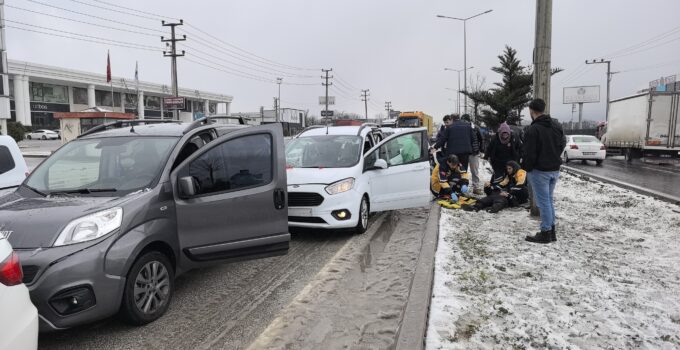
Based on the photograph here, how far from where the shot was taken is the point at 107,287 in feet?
11.4

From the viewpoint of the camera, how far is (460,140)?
34.3ft

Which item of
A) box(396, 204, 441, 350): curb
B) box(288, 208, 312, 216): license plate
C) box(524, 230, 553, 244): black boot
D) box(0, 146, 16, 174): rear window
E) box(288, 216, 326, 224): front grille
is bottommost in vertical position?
box(396, 204, 441, 350): curb

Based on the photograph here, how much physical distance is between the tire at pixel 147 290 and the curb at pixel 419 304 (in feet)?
6.85

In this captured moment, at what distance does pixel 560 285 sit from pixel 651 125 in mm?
19297

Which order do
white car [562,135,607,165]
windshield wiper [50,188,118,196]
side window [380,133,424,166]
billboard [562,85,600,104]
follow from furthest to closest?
billboard [562,85,600,104], white car [562,135,607,165], side window [380,133,424,166], windshield wiper [50,188,118,196]

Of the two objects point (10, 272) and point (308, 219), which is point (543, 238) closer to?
point (308, 219)

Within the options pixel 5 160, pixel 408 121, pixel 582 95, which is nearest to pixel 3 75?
pixel 5 160

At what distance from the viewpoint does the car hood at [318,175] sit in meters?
6.93

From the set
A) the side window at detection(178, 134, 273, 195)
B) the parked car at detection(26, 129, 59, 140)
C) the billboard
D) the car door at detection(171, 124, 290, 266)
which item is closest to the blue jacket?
the car door at detection(171, 124, 290, 266)

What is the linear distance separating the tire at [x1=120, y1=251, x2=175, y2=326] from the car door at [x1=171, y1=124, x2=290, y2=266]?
273 millimetres

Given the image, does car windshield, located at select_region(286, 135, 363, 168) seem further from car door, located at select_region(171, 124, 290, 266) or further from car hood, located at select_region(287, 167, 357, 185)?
car door, located at select_region(171, 124, 290, 266)

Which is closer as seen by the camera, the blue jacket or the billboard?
the blue jacket

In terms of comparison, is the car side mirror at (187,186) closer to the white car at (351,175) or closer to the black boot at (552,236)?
the white car at (351,175)

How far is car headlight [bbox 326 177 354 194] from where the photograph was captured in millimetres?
6857
